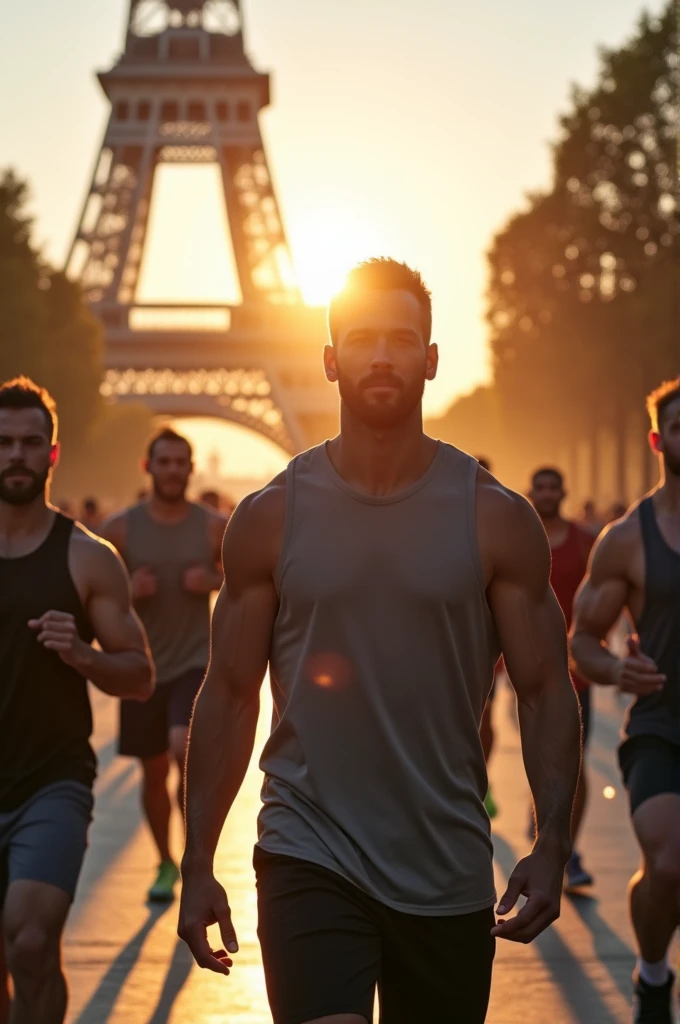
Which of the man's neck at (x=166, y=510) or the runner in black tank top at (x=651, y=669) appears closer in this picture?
the runner in black tank top at (x=651, y=669)

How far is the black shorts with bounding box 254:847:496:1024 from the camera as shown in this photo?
333cm

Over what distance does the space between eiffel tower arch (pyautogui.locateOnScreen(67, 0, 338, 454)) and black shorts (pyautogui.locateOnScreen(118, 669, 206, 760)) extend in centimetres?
6671

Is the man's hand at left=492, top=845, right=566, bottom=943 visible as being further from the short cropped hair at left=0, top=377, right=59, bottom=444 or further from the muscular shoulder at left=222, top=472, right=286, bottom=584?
the short cropped hair at left=0, top=377, right=59, bottom=444

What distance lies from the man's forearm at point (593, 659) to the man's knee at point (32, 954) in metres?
1.87

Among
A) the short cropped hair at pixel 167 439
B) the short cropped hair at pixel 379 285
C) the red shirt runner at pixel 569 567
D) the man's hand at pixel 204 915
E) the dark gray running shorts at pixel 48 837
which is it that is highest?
the short cropped hair at pixel 167 439

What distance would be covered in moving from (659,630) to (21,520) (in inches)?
75.3

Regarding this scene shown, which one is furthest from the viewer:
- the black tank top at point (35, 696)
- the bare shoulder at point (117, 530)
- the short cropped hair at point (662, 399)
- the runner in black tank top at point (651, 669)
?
the bare shoulder at point (117, 530)

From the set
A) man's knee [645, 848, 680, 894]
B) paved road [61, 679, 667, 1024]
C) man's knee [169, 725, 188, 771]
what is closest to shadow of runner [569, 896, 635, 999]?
paved road [61, 679, 667, 1024]

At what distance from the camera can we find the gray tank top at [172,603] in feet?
27.8

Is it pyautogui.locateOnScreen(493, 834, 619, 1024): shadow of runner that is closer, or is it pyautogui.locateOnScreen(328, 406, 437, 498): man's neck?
pyautogui.locateOnScreen(328, 406, 437, 498): man's neck

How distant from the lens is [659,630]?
5516 millimetres

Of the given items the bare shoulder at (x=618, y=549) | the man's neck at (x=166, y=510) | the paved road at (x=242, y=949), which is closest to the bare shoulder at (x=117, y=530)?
the man's neck at (x=166, y=510)

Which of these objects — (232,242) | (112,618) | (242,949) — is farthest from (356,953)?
(232,242)

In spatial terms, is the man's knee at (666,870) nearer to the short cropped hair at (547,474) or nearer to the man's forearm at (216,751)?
the man's forearm at (216,751)
